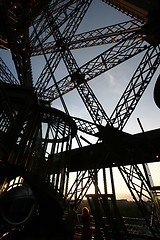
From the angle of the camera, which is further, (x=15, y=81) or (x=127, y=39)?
(x=15, y=81)

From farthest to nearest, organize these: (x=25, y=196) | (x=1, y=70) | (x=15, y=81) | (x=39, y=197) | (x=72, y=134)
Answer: (x=15, y=81)
(x=1, y=70)
(x=72, y=134)
(x=39, y=197)
(x=25, y=196)

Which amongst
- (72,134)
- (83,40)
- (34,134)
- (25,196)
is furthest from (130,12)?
(25,196)

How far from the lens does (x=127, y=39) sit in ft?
26.2

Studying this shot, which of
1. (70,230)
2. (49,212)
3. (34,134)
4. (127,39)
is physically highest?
(127,39)

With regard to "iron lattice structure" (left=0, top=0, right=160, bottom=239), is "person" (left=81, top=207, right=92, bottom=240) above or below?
below

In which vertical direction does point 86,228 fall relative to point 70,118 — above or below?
below

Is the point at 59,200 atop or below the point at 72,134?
below

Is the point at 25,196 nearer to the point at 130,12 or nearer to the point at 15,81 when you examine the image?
the point at 15,81

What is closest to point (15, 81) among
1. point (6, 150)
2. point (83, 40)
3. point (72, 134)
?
point (83, 40)

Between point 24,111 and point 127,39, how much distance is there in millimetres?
8099

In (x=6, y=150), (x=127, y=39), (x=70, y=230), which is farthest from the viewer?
(x=127, y=39)

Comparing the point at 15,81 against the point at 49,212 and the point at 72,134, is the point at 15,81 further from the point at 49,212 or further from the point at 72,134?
the point at 49,212

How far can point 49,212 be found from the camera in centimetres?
587

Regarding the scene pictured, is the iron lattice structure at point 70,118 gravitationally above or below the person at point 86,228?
above
